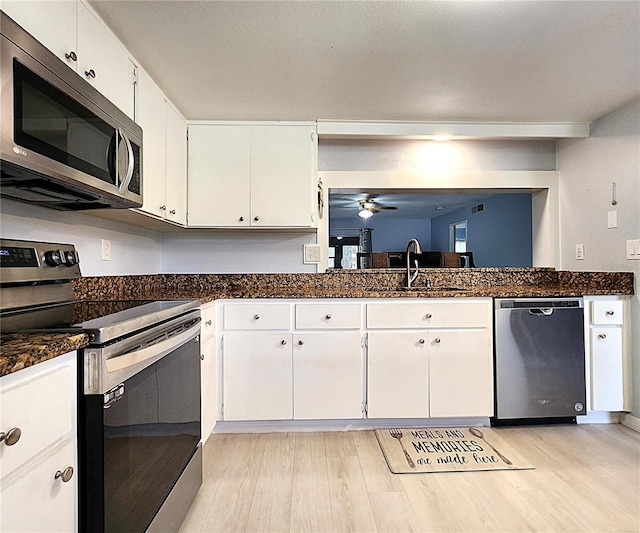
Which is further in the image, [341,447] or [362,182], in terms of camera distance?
[362,182]

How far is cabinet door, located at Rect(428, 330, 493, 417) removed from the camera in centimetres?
252

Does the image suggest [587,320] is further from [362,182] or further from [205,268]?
[205,268]

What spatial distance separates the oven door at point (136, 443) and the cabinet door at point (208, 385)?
1.50 ft

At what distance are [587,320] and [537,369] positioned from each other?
0.45 meters

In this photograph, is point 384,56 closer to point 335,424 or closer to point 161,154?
point 161,154

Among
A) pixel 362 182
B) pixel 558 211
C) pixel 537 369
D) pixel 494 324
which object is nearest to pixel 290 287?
pixel 362 182

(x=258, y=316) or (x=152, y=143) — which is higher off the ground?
(x=152, y=143)

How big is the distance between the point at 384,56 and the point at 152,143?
49.3 inches

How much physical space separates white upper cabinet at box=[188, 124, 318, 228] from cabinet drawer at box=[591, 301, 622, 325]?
187 centimetres

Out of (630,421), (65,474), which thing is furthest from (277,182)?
(630,421)

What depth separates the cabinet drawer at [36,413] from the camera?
757mm

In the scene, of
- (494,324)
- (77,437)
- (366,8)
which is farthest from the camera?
(494,324)

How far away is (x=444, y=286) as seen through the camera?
313 centimetres

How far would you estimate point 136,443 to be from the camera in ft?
3.93
